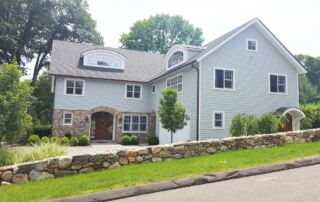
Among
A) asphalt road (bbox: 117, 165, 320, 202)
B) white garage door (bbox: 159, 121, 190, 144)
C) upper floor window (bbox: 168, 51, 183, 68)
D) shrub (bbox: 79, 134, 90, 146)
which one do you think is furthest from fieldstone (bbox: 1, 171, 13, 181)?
upper floor window (bbox: 168, 51, 183, 68)

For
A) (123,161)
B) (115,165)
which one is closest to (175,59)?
(123,161)

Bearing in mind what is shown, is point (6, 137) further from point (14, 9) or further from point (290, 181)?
point (14, 9)

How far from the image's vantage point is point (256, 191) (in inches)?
263

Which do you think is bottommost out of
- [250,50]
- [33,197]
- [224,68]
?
[33,197]

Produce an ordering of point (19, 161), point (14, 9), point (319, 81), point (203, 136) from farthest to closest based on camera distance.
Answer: point (319, 81) < point (14, 9) < point (203, 136) < point (19, 161)

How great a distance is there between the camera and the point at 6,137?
12.3 meters

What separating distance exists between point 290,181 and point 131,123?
18.8 meters

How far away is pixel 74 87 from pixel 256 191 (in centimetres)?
1980

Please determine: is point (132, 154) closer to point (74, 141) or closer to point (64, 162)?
point (64, 162)

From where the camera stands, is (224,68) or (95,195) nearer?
(95,195)

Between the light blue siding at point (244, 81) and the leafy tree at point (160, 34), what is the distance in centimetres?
3116

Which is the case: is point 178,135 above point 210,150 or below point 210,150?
above

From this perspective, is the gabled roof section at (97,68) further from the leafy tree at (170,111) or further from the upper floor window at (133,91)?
the leafy tree at (170,111)

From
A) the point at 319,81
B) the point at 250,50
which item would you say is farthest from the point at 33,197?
the point at 319,81
